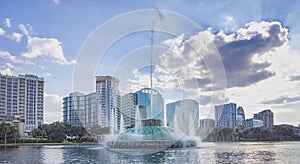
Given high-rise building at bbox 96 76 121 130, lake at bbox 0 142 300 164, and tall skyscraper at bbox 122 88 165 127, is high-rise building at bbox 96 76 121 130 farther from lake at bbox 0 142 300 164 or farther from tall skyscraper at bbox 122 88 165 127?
lake at bbox 0 142 300 164

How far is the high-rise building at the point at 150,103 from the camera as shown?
42812 mm

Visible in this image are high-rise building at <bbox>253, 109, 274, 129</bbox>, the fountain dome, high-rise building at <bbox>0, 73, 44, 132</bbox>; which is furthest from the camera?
high-rise building at <bbox>253, 109, 274, 129</bbox>

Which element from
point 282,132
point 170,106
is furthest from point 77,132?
point 282,132

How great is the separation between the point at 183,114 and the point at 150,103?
20.3 feet

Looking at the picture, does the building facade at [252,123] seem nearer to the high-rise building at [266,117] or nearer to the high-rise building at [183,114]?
the high-rise building at [266,117]

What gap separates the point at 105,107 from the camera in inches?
2283

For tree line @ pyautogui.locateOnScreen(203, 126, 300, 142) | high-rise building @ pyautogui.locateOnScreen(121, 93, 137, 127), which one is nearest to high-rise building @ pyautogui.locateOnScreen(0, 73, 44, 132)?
tree line @ pyautogui.locateOnScreen(203, 126, 300, 142)

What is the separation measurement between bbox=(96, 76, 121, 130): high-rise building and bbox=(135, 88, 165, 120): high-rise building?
13.4ft

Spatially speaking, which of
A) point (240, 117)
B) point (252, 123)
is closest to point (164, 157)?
point (240, 117)

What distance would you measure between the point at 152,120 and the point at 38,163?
2164 cm

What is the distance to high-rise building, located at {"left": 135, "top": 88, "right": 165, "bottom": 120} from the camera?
42812 mm

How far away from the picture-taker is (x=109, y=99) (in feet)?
184

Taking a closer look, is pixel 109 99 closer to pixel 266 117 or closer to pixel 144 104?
pixel 144 104

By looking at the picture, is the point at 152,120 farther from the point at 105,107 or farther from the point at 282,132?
the point at 282,132
